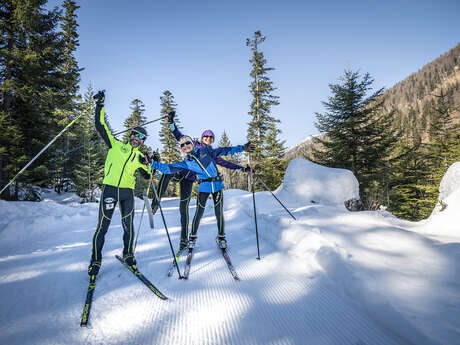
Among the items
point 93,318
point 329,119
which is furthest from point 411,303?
point 329,119

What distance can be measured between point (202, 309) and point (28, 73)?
15.6 metres

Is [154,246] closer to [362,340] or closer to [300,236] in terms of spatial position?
[300,236]

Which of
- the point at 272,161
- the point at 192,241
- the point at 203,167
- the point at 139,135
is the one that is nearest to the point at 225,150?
the point at 203,167

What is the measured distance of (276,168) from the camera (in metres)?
22.0

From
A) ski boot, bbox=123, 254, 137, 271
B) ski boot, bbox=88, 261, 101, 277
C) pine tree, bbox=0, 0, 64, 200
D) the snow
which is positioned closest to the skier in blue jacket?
the snow

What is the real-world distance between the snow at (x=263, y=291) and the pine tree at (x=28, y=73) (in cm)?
1027

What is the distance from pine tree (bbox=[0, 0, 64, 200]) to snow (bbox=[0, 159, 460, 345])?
10268 mm

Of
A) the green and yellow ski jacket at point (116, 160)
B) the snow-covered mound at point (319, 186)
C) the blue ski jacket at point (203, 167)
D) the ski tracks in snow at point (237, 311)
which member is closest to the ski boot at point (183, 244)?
the ski tracks in snow at point (237, 311)

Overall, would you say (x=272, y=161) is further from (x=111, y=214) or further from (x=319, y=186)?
(x=111, y=214)

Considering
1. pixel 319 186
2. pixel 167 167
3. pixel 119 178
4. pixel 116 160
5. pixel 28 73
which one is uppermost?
pixel 28 73

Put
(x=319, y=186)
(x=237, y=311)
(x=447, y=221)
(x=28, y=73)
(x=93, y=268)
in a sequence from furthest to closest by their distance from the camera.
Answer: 1. (x=28, y=73)
2. (x=319, y=186)
3. (x=447, y=221)
4. (x=93, y=268)
5. (x=237, y=311)

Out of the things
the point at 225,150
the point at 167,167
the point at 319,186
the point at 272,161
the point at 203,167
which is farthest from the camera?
the point at 272,161

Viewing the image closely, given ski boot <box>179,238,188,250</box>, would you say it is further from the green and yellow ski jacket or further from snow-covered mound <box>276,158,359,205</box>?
snow-covered mound <box>276,158,359,205</box>

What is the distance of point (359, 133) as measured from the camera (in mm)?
14789
